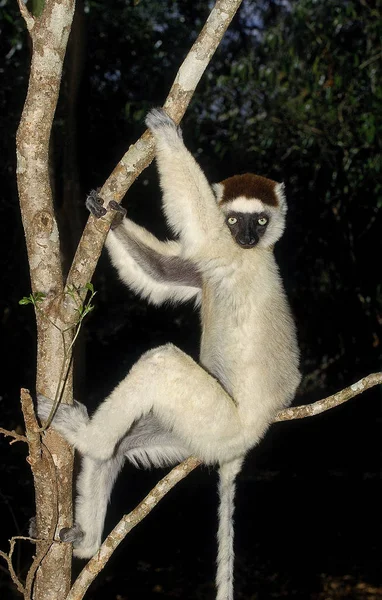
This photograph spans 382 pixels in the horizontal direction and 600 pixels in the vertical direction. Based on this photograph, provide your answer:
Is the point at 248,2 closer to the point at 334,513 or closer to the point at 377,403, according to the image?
the point at 377,403

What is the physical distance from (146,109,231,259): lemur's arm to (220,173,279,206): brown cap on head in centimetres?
45

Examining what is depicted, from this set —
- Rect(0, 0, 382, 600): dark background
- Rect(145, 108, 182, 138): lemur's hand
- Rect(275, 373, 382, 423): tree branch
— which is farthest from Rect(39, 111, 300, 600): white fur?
Rect(0, 0, 382, 600): dark background

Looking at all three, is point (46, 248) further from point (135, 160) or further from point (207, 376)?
point (207, 376)

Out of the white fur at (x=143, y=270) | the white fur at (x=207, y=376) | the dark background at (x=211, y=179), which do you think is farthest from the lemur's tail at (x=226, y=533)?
the dark background at (x=211, y=179)

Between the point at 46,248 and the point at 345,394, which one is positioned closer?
the point at 46,248

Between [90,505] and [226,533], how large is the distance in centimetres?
79

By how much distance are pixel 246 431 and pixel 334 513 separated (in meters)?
9.02

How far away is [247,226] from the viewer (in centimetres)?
424

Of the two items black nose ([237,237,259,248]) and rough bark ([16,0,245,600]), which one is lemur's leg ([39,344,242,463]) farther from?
black nose ([237,237,259,248])

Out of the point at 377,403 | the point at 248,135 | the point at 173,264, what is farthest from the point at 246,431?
the point at 377,403

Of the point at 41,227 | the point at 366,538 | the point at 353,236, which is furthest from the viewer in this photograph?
the point at 366,538

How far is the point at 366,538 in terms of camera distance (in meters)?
11.5

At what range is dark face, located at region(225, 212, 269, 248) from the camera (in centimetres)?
414

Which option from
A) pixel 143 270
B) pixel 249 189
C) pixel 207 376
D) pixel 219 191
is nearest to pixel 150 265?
pixel 143 270
